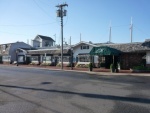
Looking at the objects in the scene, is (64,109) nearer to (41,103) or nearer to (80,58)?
(41,103)

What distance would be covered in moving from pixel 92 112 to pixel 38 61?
4386 cm

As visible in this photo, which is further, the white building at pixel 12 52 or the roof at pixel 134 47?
the white building at pixel 12 52

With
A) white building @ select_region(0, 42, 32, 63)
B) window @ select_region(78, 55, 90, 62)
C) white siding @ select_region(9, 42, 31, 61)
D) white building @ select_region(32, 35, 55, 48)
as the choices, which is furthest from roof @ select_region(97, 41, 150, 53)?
white building @ select_region(32, 35, 55, 48)

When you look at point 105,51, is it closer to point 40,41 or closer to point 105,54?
point 105,54

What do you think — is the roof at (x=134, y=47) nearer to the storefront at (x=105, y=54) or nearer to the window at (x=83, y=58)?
the storefront at (x=105, y=54)

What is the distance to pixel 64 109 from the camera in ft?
28.1

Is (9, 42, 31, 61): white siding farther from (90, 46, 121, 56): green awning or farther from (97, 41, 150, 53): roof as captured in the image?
(97, 41, 150, 53): roof

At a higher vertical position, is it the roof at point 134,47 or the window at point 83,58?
the roof at point 134,47

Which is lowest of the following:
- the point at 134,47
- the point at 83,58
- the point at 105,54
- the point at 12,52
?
the point at 83,58

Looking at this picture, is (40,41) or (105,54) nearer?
(105,54)

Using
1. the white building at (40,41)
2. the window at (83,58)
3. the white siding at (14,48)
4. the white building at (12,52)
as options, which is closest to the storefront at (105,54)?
the window at (83,58)

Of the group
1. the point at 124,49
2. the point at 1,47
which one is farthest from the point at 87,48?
the point at 1,47

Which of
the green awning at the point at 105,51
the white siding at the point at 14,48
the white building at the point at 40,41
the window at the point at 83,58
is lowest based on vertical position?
the window at the point at 83,58

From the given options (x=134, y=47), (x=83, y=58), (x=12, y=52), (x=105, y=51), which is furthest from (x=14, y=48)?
(x=134, y=47)
